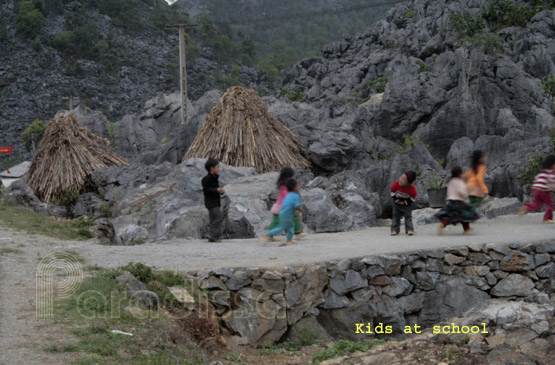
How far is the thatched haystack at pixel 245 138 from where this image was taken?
15.3 m

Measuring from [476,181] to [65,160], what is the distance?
11347 mm

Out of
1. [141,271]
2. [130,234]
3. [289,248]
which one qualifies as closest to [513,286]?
[289,248]

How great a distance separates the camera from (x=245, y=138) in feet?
50.6

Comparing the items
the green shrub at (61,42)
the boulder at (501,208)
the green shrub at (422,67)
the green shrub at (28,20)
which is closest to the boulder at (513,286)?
the boulder at (501,208)

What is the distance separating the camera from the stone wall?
6277mm

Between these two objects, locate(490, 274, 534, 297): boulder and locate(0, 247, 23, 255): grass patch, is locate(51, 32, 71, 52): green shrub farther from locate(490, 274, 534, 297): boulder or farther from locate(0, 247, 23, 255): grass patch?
locate(490, 274, 534, 297): boulder

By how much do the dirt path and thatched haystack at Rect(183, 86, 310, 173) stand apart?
585 cm

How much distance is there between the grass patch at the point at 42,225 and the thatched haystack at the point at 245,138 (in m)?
4.63

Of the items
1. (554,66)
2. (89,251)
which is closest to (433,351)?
(89,251)

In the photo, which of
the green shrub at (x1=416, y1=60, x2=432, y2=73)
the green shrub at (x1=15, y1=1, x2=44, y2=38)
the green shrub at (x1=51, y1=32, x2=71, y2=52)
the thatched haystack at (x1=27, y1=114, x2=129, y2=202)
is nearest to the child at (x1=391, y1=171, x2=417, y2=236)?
the thatched haystack at (x1=27, y1=114, x2=129, y2=202)

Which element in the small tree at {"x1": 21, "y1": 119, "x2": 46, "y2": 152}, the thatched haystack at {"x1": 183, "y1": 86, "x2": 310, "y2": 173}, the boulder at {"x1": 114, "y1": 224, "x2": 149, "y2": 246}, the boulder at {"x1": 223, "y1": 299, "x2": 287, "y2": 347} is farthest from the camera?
the small tree at {"x1": 21, "y1": 119, "x2": 46, "y2": 152}

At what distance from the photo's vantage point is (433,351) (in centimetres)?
554

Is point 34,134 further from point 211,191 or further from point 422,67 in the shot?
point 211,191

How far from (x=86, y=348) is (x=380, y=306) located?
3.71m
